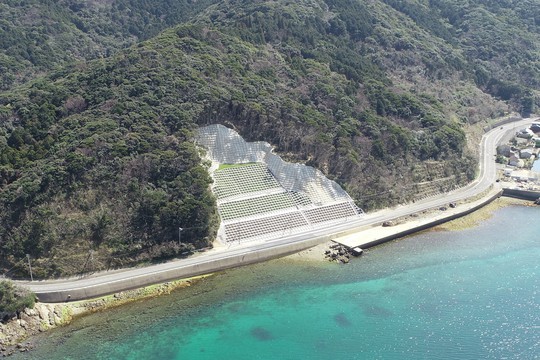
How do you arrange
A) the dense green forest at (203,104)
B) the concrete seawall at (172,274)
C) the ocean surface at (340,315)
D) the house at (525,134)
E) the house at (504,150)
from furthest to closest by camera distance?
1. the house at (525,134)
2. the house at (504,150)
3. the dense green forest at (203,104)
4. the concrete seawall at (172,274)
5. the ocean surface at (340,315)

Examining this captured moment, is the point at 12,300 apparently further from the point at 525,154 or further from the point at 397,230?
the point at 525,154

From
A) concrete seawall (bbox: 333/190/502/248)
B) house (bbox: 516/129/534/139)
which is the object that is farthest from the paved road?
house (bbox: 516/129/534/139)

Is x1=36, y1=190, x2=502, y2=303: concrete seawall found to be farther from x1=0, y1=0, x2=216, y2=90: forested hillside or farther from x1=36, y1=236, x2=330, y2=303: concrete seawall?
x1=0, y1=0, x2=216, y2=90: forested hillside

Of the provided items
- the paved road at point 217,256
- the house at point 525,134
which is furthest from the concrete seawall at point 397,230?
the house at point 525,134

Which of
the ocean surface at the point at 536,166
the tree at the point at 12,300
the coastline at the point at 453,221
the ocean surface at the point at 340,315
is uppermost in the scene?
the tree at the point at 12,300

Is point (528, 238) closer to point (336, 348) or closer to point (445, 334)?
point (445, 334)

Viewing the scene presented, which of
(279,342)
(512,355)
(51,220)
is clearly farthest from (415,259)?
(51,220)

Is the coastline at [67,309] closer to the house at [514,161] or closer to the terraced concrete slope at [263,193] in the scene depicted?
the terraced concrete slope at [263,193]
